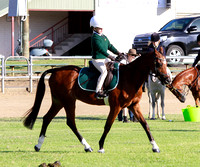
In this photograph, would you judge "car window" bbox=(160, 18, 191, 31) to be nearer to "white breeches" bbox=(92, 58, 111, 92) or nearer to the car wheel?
the car wheel

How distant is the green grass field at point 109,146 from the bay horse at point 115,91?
41 centimetres

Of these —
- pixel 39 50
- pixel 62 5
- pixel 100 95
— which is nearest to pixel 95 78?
pixel 100 95

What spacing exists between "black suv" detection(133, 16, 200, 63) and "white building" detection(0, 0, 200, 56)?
6.30 meters

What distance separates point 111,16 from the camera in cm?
3378

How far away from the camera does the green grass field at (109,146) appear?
907cm

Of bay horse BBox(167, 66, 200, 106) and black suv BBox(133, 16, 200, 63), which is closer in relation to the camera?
bay horse BBox(167, 66, 200, 106)

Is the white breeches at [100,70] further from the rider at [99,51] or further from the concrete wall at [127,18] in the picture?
the concrete wall at [127,18]

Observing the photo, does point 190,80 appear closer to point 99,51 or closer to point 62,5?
point 99,51

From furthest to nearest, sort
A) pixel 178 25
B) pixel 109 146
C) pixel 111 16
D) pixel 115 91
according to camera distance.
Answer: pixel 111 16 → pixel 178 25 → pixel 109 146 → pixel 115 91

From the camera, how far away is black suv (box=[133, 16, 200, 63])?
26.0 metres

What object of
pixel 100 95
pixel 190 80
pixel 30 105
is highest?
pixel 100 95

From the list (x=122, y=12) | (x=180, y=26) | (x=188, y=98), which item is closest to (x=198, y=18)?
(x=180, y=26)

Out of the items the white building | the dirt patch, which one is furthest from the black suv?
the white building

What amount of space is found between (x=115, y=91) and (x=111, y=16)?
2403 cm
